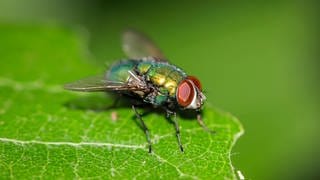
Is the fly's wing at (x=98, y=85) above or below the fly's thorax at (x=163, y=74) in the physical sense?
below

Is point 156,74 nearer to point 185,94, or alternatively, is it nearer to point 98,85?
point 185,94

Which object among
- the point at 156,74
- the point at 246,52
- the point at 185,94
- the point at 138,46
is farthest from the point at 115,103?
the point at 246,52

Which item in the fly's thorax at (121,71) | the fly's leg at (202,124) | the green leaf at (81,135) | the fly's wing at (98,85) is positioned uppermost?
the fly's thorax at (121,71)

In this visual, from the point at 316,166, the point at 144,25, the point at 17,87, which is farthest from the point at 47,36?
the point at 316,166

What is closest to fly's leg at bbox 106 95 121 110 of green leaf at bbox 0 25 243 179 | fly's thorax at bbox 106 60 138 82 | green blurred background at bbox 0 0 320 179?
green leaf at bbox 0 25 243 179

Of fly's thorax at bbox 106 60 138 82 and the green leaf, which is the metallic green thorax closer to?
fly's thorax at bbox 106 60 138 82

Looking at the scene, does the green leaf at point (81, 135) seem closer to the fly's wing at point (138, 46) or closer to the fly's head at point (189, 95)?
the fly's head at point (189, 95)

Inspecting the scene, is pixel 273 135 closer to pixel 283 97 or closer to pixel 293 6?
pixel 283 97

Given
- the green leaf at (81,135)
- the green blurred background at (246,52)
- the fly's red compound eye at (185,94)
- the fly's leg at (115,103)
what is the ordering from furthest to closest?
the green blurred background at (246,52) → the fly's leg at (115,103) → the fly's red compound eye at (185,94) → the green leaf at (81,135)

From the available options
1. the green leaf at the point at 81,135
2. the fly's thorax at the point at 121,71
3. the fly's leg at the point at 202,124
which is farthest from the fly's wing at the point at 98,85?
the fly's leg at the point at 202,124
